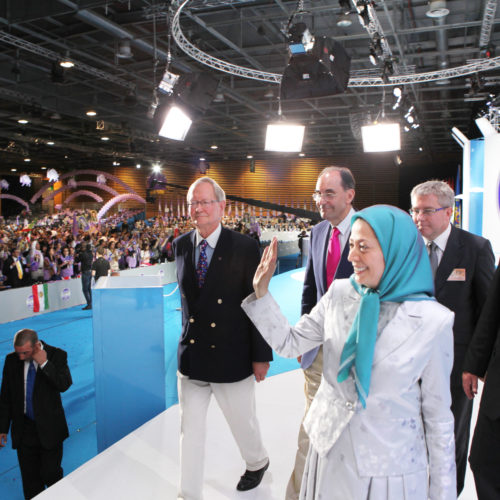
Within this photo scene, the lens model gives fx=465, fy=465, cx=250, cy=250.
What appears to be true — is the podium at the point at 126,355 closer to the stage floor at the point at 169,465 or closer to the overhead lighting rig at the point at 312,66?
the stage floor at the point at 169,465

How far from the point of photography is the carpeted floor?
3.66m

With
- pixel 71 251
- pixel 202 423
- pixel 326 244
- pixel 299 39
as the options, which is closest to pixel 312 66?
pixel 299 39

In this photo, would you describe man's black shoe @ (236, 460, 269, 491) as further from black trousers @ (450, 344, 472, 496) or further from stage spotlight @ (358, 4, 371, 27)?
stage spotlight @ (358, 4, 371, 27)

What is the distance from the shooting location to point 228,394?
7.97ft

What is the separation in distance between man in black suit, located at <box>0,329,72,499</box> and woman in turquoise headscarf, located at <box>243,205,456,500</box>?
7.17ft

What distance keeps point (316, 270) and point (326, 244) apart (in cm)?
15

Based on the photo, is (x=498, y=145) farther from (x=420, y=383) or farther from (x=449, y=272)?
(x=420, y=383)

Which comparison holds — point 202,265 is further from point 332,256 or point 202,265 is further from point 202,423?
point 202,423

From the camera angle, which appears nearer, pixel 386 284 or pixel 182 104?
pixel 386 284

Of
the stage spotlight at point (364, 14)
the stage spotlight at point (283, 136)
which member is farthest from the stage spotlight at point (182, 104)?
the stage spotlight at point (364, 14)

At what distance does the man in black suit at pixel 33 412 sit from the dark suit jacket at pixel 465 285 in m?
2.39

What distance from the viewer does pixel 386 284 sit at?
131cm

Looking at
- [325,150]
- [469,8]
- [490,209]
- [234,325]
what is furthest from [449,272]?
[325,150]

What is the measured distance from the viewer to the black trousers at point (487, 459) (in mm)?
1738
